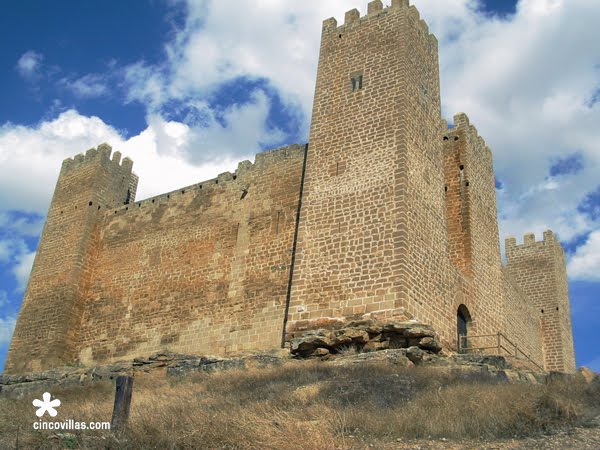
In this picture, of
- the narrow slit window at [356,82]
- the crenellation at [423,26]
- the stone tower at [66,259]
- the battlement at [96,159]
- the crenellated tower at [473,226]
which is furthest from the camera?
the battlement at [96,159]

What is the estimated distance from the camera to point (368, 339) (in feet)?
43.5

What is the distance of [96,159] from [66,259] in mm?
3694

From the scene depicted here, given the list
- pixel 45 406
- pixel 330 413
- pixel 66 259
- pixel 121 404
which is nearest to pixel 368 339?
pixel 330 413

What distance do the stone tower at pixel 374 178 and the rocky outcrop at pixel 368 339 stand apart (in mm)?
508

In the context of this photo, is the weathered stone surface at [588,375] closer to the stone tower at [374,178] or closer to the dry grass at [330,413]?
the dry grass at [330,413]

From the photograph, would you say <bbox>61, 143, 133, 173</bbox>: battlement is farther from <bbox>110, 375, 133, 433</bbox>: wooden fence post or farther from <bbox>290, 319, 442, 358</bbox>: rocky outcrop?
<bbox>110, 375, 133, 433</bbox>: wooden fence post

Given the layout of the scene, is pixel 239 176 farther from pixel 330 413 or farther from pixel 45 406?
pixel 330 413

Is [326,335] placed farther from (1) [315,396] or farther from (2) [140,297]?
(2) [140,297]

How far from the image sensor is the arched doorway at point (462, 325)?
16562mm

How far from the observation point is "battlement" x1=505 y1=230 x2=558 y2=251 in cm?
2616

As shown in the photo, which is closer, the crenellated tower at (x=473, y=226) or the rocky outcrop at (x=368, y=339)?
the rocky outcrop at (x=368, y=339)

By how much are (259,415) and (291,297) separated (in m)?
6.77

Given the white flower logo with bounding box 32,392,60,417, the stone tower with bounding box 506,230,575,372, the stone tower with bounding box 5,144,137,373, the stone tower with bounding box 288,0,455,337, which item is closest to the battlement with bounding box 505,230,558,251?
the stone tower with bounding box 506,230,575,372

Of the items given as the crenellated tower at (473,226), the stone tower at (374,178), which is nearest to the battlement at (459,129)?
the crenellated tower at (473,226)
